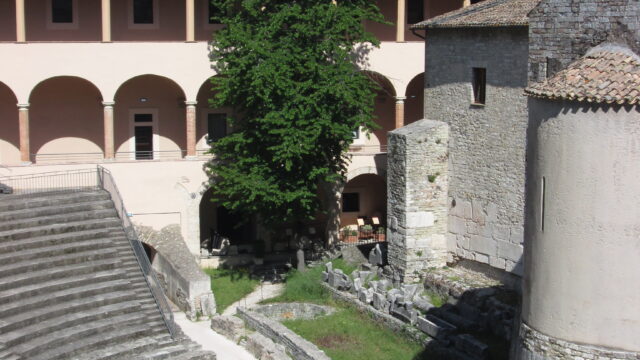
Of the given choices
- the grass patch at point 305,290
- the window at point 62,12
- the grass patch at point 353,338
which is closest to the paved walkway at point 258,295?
the grass patch at point 305,290

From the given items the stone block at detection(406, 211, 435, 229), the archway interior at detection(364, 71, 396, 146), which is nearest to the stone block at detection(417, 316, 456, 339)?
the stone block at detection(406, 211, 435, 229)

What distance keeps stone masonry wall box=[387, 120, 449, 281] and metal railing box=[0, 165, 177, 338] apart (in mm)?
7004

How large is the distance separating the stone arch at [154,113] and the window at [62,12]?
275 centimetres

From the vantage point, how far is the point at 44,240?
22484 millimetres

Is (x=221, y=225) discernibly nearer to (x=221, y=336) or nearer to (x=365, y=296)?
(x=365, y=296)

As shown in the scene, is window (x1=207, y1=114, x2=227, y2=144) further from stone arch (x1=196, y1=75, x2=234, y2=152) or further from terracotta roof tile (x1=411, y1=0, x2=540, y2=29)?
terracotta roof tile (x1=411, y1=0, x2=540, y2=29)

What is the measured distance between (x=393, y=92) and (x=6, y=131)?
1277cm

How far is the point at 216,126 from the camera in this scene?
105 ft

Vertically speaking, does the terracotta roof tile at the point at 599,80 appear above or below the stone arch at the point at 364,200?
above

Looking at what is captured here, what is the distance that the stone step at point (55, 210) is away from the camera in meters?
23.0

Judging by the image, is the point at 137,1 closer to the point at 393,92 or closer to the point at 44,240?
the point at 393,92

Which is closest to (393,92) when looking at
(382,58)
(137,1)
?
(382,58)

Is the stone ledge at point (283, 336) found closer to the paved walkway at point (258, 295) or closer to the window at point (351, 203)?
the paved walkway at point (258, 295)

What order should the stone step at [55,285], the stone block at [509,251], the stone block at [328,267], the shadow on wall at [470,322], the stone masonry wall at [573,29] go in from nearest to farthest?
the stone masonry wall at [573,29] → the stone step at [55,285] → the shadow on wall at [470,322] → the stone block at [509,251] → the stone block at [328,267]
